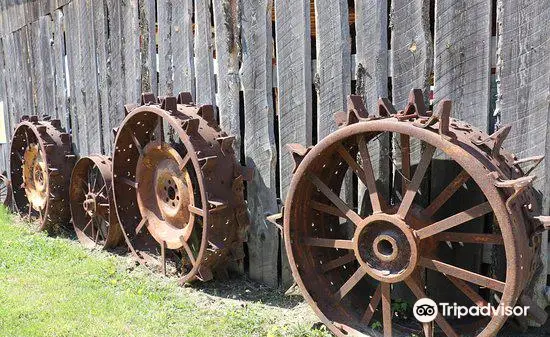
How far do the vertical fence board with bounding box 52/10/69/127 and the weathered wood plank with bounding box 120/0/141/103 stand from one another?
149 cm

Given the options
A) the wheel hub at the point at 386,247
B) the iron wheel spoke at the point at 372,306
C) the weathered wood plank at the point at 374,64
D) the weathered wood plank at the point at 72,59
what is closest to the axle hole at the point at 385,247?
the wheel hub at the point at 386,247

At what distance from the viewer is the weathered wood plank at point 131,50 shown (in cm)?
500

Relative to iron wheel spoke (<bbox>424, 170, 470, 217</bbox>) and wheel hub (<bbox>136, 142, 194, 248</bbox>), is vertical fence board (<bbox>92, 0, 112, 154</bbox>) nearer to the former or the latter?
wheel hub (<bbox>136, 142, 194, 248</bbox>)

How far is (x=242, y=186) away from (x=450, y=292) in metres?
1.68

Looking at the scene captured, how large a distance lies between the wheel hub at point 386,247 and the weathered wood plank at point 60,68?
4809 mm

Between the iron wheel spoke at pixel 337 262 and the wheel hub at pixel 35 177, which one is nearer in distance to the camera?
the iron wheel spoke at pixel 337 262

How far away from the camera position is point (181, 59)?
454 cm

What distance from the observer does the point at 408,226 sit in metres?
2.64

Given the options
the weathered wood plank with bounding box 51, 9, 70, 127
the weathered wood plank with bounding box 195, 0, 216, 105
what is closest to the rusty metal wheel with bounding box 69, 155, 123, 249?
the weathered wood plank with bounding box 51, 9, 70, 127

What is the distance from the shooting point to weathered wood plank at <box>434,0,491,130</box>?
2.86 metres

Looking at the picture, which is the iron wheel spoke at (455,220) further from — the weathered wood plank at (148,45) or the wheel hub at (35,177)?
the wheel hub at (35,177)

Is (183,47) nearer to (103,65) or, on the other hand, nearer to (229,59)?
(229,59)

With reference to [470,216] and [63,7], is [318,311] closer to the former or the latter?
[470,216]

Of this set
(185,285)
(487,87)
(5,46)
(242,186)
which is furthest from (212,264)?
(5,46)
